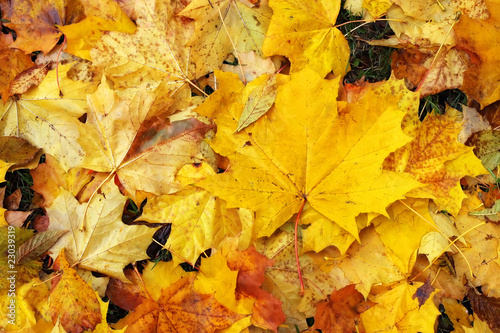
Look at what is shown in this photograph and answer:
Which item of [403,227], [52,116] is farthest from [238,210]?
[52,116]

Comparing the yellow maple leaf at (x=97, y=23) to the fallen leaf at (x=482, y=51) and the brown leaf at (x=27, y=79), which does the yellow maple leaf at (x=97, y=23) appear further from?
the fallen leaf at (x=482, y=51)

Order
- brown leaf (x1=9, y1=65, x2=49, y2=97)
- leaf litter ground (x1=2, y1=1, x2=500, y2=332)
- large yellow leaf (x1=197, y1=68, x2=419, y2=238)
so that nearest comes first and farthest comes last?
large yellow leaf (x1=197, y1=68, x2=419, y2=238) < leaf litter ground (x1=2, y1=1, x2=500, y2=332) < brown leaf (x1=9, y1=65, x2=49, y2=97)

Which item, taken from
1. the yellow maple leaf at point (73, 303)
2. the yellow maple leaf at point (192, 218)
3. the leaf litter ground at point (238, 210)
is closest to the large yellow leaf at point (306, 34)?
the leaf litter ground at point (238, 210)

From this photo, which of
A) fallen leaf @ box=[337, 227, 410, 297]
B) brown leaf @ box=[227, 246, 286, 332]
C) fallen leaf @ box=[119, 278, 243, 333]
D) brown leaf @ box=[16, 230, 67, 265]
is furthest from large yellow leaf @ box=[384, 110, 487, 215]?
brown leaf @ box=[16, 230, 67, 265]

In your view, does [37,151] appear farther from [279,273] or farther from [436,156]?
[436,156]

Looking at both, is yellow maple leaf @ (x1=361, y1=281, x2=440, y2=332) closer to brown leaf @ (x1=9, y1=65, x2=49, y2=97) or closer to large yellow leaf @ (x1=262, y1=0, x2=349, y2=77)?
large yellow leaf @ (x1=262, y1=0, x2=349, y2=77)

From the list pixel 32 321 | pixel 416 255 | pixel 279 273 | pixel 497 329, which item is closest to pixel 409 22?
pixel 416 255
